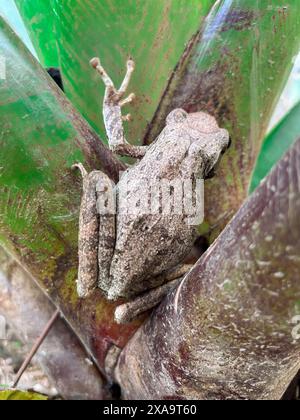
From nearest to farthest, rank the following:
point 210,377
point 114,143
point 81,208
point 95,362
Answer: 1. point 210,377
2. point 81,208
3. point 114,143
4. point 95,362

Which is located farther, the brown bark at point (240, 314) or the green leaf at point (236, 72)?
the green leaf at point (236, 72)

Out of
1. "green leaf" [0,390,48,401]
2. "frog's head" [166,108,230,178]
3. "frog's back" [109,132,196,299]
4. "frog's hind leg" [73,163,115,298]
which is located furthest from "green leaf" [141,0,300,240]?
"green leaf" [0,390,48,401]

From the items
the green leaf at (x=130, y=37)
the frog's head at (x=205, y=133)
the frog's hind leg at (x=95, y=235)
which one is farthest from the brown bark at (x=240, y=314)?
the green leaf at (x=130, y=37)

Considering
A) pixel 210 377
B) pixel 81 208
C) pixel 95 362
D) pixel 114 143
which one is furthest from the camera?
pixel 95 362

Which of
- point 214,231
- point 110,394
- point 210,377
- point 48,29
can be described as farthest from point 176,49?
point 110,394

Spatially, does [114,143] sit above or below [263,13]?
below

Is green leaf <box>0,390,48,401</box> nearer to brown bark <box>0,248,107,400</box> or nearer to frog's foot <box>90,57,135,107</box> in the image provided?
brown bark <box>0,248,107,400</box>

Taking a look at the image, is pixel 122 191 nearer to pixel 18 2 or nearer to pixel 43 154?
pixel 43 154

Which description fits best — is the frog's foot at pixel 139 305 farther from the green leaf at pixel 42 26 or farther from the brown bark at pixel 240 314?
the green leaf at pixel 42 26
